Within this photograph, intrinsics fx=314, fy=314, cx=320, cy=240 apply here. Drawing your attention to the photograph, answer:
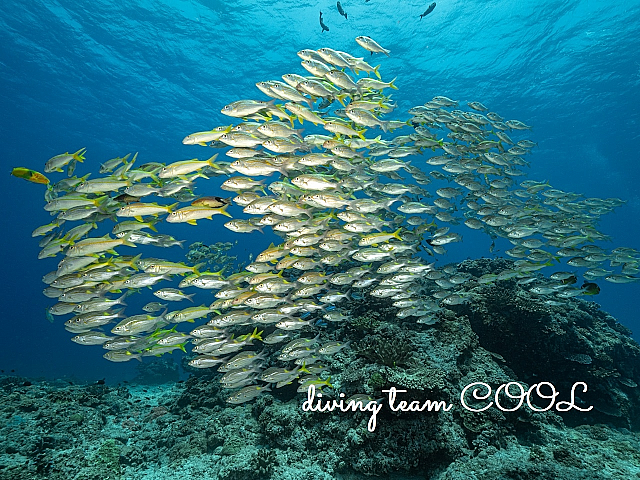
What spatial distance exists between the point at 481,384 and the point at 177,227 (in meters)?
107

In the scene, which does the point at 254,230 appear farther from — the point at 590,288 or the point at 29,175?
the point at 590,288

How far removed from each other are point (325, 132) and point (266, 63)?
7503 mm

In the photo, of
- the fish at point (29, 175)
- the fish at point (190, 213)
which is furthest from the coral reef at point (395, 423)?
the fish at point (29, 175)

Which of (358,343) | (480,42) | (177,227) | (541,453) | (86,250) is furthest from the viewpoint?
(177,227)

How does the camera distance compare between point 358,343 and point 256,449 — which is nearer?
point 256,449

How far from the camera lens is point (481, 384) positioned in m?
6.28

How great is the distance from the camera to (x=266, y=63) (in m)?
25.7

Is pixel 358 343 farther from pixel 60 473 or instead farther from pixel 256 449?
pixel 60 473

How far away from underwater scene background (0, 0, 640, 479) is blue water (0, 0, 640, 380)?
0.15 meters

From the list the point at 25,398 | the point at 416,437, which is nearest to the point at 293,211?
the point at 416,437

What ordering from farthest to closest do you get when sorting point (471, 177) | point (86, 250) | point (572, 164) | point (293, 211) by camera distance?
point (572, 164)
point (471, 177)
point (293, 211)
point (86, 250)

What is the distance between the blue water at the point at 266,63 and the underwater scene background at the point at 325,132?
152mm

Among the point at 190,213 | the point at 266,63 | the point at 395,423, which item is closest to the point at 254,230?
the point at 190,213

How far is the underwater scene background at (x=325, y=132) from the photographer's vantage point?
210 inches
